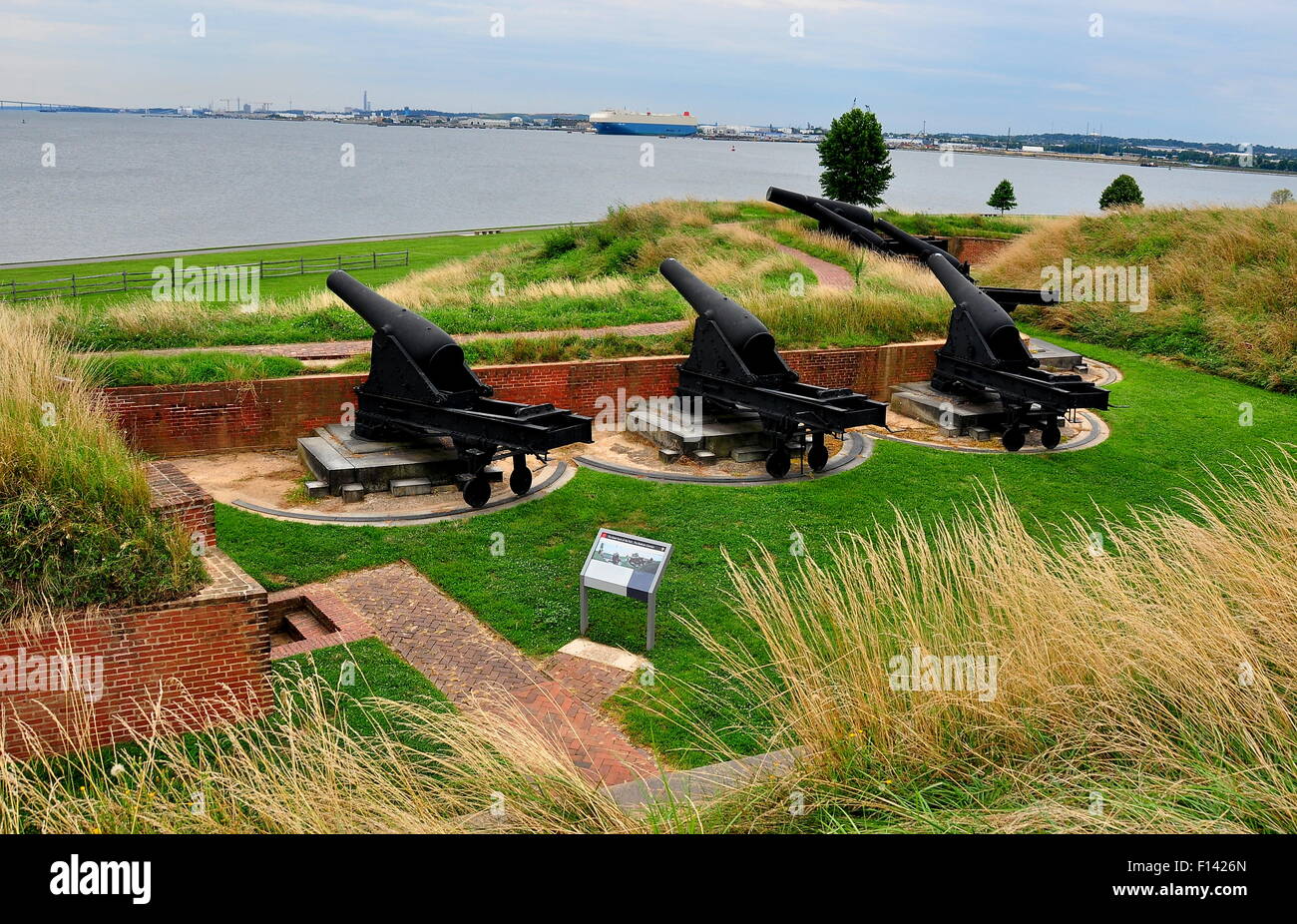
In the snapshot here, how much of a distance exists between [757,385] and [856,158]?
28505 mm

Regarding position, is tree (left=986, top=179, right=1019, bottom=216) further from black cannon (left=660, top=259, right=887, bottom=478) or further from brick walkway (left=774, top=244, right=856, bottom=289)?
black cannon (left=660, top=259, right=887, bottom=478)

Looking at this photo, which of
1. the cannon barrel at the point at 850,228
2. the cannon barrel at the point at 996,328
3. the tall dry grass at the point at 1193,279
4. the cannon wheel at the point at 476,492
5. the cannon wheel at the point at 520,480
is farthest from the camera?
the cannon barrel at the point at 850,228

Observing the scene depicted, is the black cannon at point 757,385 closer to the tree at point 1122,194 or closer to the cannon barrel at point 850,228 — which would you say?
the cannon barrel at point 850,228

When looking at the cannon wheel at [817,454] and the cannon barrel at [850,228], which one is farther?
the cannon barrel at [850,228]

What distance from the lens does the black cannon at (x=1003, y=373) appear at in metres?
14.1

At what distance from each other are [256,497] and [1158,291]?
18135 mm

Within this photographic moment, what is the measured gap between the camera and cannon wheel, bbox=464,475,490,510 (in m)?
11.3

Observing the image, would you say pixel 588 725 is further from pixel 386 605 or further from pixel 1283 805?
pixel 1283 805

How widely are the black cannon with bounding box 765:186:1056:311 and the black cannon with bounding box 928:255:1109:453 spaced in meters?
1.67

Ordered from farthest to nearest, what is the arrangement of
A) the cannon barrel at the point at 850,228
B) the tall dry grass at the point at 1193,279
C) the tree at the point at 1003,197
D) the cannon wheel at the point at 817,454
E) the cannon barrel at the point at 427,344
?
the tree at the point at 1003,197 < the cannon barrel at the point at 850,228 < the tall dry grass at the point at 1193,279 < the cannon wheel at the point at 817,454 < the cannon barrel at the point at 427,344

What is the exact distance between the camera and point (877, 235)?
26.3m

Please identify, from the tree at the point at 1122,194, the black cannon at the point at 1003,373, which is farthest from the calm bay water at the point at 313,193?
the black cannon at the point at 1003,373

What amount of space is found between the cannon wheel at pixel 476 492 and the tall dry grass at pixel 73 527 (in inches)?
151

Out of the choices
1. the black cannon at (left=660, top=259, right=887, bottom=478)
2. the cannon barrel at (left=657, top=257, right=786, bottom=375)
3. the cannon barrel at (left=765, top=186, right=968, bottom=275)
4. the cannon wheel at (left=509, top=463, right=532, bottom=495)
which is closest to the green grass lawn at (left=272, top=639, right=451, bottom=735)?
the cannon wheel at (left=509, top=463, right=532, bottom=495)
